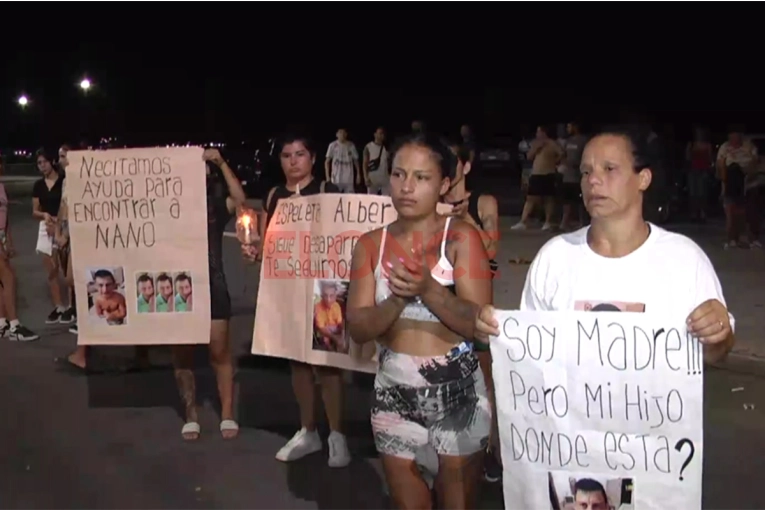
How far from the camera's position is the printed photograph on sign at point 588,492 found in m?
2.97

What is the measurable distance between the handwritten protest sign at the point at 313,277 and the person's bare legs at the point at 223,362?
0.41m

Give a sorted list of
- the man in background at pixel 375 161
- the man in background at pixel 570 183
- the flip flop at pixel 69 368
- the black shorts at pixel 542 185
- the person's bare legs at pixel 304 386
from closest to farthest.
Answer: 1. the person's bare legs at pixel 304 386
2. the flip flop at pixel 69 368
3. the man in background at pixel 570 183
4. the black shorts at pixel 542 185
5. the man in background at pixel 375 161

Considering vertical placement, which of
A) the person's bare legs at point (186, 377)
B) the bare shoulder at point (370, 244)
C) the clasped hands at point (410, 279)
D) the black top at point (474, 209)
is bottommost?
the person's bare legs at point (186, 377)

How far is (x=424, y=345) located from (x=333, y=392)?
7.51 ft

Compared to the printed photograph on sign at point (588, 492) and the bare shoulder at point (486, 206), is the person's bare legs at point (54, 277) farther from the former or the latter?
the printed photograph on sign at point (588, 492)

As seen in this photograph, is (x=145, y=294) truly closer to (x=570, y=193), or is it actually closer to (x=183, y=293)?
(x=183, y=293)

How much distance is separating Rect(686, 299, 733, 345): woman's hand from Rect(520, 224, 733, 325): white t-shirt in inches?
2.3

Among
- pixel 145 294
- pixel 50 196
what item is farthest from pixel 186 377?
pixel 50 196

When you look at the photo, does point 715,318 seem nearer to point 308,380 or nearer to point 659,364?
point 659,364

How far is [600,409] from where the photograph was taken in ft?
9.80

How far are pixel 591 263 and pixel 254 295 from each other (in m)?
9.21

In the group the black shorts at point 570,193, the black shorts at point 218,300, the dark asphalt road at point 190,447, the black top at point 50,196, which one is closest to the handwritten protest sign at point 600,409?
the dark asphalt road at point 190,447

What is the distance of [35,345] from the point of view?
31.6 ft

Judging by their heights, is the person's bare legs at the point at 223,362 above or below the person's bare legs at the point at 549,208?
below
